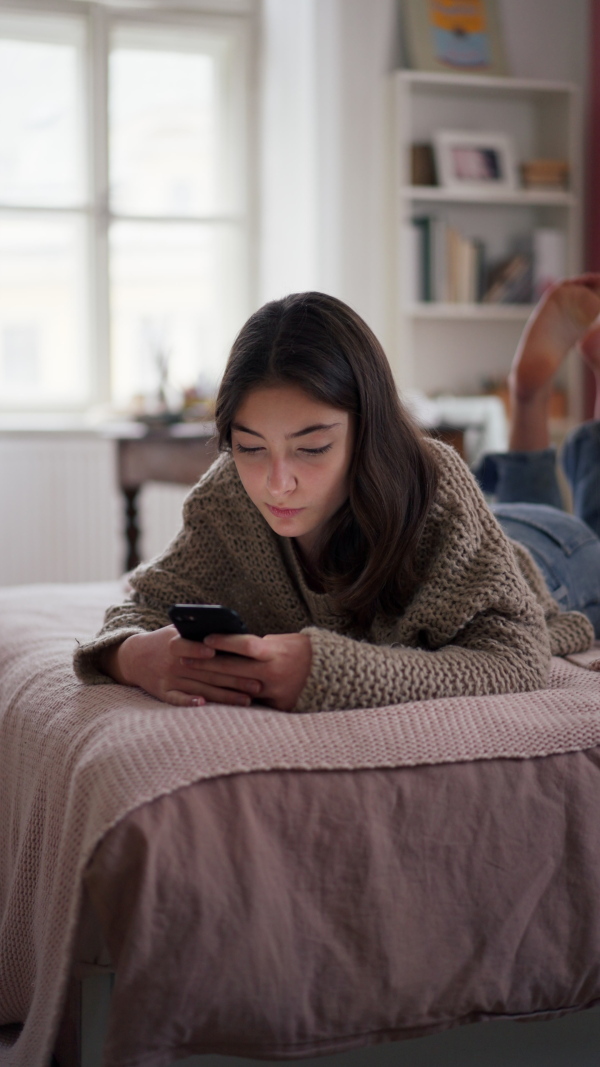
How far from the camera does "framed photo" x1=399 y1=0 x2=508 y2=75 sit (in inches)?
148

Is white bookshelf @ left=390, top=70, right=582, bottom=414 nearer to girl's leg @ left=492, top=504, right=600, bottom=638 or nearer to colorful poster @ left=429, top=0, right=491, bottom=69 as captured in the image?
colorful poster @ left=429, top=0, right=491, bottom=69

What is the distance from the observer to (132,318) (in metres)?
4.11

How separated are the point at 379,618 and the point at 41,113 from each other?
329cm

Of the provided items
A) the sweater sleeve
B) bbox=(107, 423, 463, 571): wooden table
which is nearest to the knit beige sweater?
the sweater sleeve

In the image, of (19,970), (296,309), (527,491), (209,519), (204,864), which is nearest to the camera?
(204,864)

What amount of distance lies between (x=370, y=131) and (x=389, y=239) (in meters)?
0.36

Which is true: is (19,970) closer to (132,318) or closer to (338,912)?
(338,912)

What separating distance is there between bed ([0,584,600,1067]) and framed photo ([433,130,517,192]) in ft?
10.1

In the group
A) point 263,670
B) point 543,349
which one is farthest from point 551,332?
point 263,670

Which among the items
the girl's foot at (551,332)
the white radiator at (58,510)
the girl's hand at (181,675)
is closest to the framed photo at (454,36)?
the white radiator at (58,510)

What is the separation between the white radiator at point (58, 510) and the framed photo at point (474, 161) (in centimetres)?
146

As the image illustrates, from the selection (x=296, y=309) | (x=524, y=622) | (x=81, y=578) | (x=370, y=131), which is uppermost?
(x=370, y=131)

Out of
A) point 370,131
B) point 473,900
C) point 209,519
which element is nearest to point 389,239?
point 370,131

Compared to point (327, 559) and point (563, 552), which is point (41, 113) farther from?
point (327, 559)
